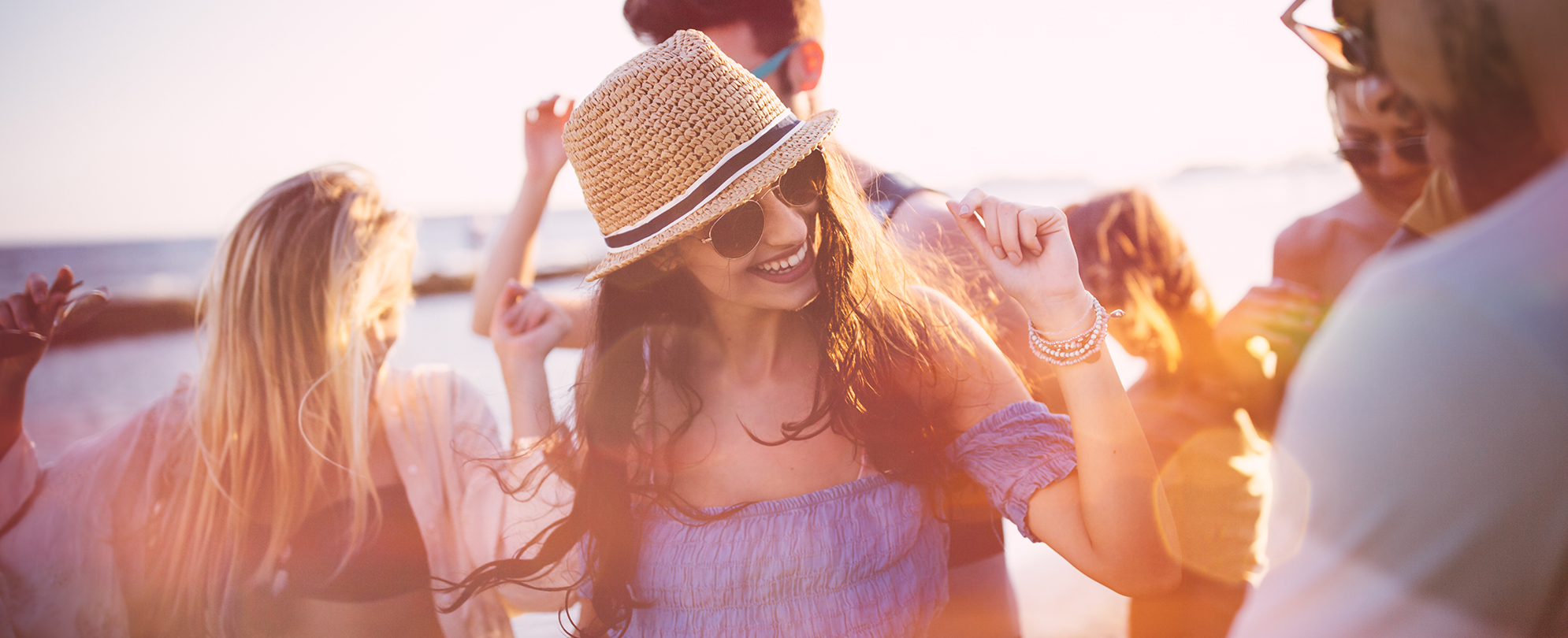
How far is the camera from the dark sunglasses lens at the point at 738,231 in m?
1.67

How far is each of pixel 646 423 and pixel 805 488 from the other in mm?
473

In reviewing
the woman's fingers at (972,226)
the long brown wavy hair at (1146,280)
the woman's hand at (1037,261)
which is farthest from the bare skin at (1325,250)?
the woman's fingers at (972,226)

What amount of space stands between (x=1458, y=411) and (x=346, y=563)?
2699 mm

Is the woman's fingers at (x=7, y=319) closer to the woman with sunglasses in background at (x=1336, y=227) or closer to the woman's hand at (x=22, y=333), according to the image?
the woman's hand at (x=22, y=333)

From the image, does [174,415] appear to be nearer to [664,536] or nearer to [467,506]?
[467,506]

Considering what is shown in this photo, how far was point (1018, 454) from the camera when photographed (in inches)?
65.1

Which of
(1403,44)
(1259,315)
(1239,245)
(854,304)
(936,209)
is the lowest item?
(1239,245)

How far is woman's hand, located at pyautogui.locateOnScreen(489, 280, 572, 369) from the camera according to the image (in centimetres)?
230

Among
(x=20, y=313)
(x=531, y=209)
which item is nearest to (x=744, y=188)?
(x=531, y=209)

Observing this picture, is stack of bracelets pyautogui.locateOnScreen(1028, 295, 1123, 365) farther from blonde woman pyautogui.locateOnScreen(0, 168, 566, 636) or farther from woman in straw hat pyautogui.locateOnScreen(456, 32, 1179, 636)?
blonde woman pyautogui.locateOnScreen(0, 168, 566, 636)

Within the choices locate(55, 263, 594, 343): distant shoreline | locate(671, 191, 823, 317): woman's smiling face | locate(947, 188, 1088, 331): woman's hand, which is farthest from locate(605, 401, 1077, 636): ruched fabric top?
locate(55, 263, 594, 343): distant shoreline

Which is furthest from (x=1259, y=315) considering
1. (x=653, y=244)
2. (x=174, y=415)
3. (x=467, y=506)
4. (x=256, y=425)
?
(x=174, y=415)

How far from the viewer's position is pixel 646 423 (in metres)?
1.99

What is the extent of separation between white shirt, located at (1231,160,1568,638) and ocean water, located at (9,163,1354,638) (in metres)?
0.96
